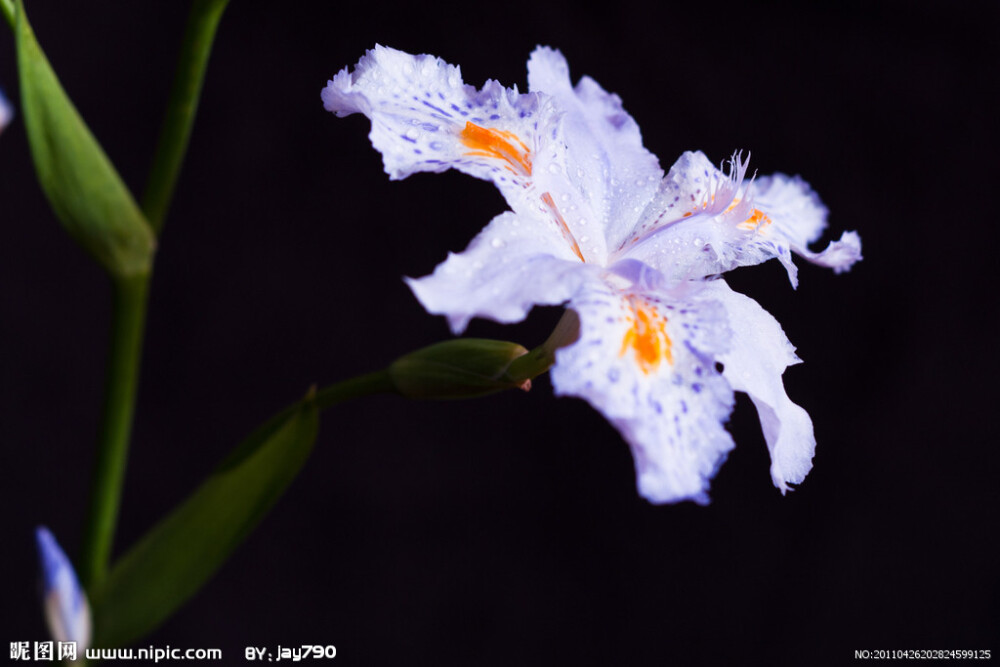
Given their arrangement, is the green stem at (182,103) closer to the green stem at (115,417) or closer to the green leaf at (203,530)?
the green stem at (115,417)

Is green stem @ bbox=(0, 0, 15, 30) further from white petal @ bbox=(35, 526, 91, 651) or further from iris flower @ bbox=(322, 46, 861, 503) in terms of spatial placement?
white petal @ bbox=(35, 526, 91, 651)

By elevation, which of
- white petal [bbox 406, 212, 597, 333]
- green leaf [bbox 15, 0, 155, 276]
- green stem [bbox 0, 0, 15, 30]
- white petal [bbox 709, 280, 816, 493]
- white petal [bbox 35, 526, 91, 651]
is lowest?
white petal [bbox 35, 526, 91, 651]

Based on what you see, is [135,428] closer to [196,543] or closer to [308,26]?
[308,26]

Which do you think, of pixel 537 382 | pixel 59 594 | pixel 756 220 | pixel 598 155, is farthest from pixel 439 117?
pixel 537 382

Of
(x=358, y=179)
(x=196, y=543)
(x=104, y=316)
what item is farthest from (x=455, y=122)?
(x=104, y=316)

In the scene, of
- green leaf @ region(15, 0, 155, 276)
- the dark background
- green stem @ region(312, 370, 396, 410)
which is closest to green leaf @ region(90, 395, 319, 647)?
green stem @ region(312, 370, 396, 410)

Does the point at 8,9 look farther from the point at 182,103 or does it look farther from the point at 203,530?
the point at 203,530
